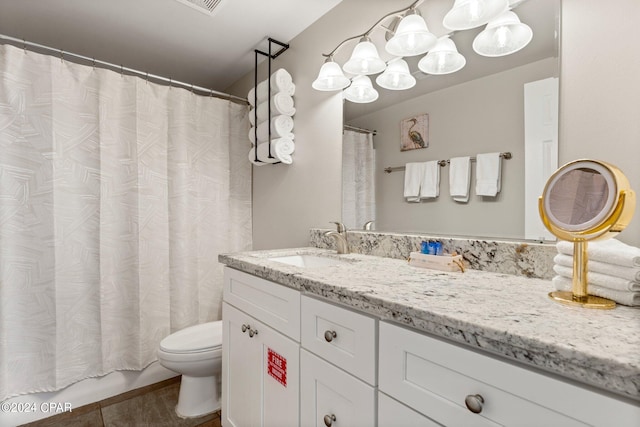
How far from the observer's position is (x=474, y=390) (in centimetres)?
58

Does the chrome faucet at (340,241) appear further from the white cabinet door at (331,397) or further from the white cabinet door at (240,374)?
the white cabinet door at (331,397)

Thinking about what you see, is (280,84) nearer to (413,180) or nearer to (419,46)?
(419,46)

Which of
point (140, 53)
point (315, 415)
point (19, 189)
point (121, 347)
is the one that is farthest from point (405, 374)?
point (140, 53)

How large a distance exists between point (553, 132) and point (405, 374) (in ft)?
2.90

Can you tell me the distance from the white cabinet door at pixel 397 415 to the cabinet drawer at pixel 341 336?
49 millimetres

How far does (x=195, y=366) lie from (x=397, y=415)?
1294mm

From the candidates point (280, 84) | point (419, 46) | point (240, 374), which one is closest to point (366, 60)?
point (419, 46)

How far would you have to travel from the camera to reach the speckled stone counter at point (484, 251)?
983 mm

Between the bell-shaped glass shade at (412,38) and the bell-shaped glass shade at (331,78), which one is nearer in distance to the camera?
the bell-shaped glass shade at (412,38)

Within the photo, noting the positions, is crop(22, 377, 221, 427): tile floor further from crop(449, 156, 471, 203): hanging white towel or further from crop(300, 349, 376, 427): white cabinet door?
crop(449, 156, 471, 203): hanging white towel

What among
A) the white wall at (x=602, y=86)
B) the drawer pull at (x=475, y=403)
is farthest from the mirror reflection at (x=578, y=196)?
the drawer pull at (x=475, y=403)

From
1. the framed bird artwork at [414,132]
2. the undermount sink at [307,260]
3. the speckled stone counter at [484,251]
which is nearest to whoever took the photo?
the speckled stone counter at [484,251]

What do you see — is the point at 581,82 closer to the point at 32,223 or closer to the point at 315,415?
the point at 315,415

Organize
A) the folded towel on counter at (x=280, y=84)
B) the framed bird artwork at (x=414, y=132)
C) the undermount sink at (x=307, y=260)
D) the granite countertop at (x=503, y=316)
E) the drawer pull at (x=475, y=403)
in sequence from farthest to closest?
the folded towel on counter at (x=280, y=84) → the undermount sink at (x=307, y=260) → the framed bird artwork at (x=414, y=132) → the drawer pull at (x=475, y=403) → the granite countertop at (x=503, y=316)
